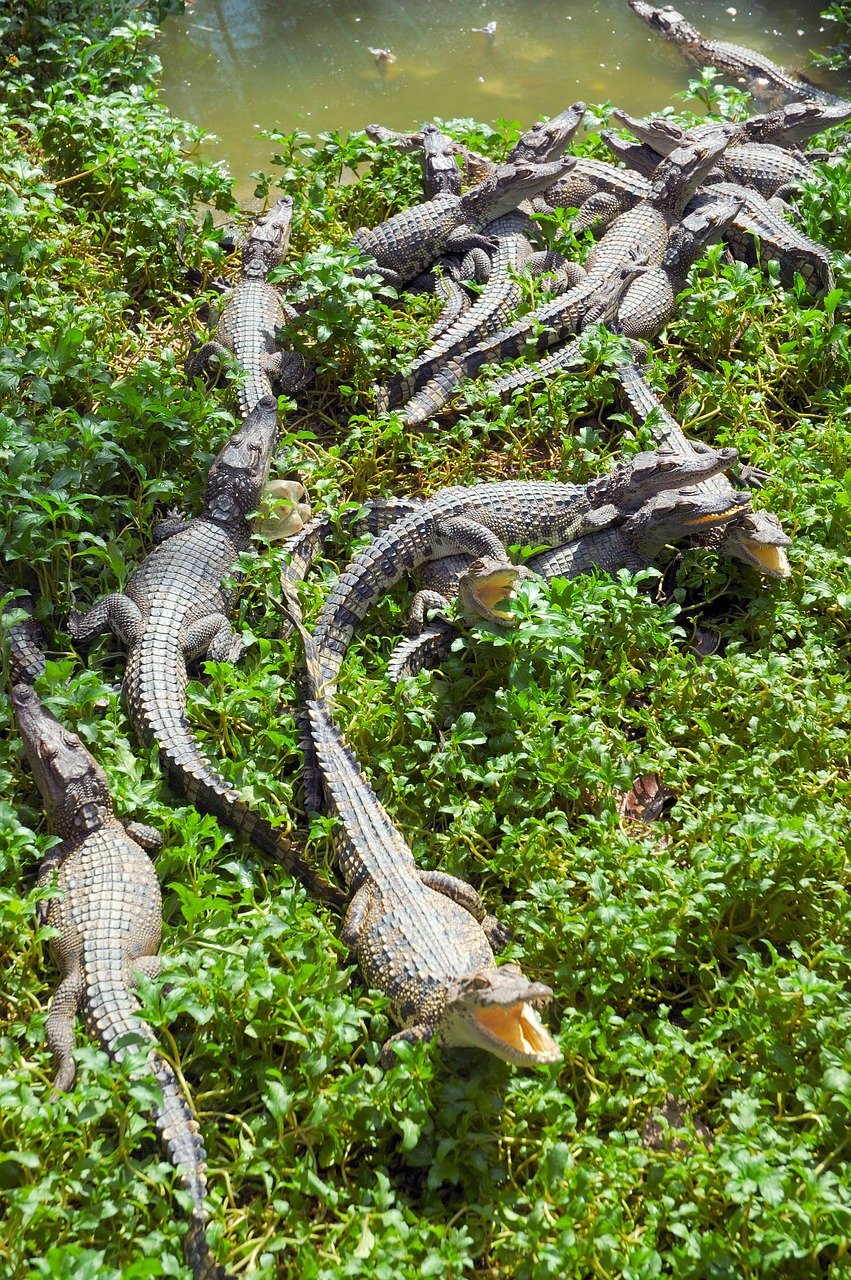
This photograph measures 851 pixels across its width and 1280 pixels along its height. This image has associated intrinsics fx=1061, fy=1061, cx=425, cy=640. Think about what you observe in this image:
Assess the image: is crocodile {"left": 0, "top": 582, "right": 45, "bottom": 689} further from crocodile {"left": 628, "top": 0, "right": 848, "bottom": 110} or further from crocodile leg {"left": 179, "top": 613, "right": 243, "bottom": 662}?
crocodile {"left": 628, "top": 0, "right": 848, "bottom": 110}

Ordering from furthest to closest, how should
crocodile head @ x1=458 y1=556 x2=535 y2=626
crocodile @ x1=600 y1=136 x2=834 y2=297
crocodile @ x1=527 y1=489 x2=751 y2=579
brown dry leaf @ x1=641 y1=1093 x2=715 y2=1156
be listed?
crocodile @ x1=600 y1=136 x2=834 y2=297, crocodile @ x1=527 y1=489 x2=751 y2=579, crocodile head @ x1=458 y1=556 x2=535 y2=626, brown dry leaf @ x1=641 y1=1093 x2=715 y2=1156

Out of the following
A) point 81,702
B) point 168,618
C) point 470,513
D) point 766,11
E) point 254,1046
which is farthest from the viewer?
point 766,11

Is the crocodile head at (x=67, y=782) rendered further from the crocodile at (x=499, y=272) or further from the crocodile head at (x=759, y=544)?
the crocodile head at (x=759, y=544)

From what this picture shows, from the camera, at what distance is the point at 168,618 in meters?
4.84

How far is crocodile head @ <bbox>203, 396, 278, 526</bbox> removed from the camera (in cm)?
534

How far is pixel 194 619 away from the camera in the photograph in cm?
494

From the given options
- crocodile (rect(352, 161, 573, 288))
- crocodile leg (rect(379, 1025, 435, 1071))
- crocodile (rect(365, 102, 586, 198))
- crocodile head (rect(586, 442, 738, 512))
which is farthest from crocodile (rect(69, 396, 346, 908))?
crocodile (rect(365, 102, 586, 198))

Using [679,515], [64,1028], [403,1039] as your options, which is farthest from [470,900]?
[679,515]

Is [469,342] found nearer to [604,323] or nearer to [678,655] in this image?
[604,323]

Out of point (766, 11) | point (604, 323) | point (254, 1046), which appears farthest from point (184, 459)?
point (766, 11)

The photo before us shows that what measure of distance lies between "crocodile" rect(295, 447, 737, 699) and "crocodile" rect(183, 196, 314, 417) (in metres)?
1.26

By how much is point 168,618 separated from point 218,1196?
247 cm

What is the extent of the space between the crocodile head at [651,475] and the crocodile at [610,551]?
58mm

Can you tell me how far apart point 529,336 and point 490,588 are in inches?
91.0
